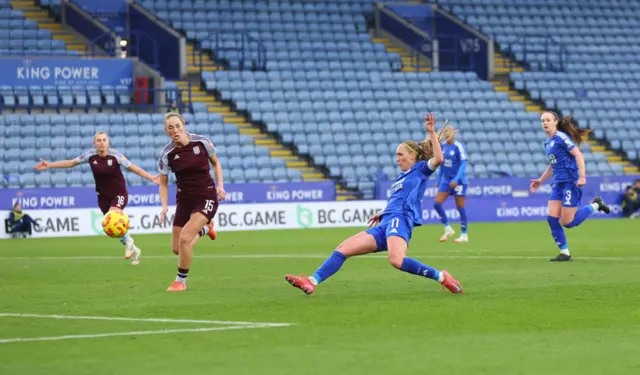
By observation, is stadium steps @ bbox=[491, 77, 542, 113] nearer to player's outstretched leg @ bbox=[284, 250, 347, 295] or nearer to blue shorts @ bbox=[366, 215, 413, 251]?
blue shorts @ bbox=[366, 215, 413, 251]

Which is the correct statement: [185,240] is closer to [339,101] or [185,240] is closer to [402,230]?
[402,230]

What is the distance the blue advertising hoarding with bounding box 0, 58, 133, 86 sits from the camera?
3869 centimetres

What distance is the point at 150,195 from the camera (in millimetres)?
35500

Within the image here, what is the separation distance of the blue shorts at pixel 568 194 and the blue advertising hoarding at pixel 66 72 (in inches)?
880

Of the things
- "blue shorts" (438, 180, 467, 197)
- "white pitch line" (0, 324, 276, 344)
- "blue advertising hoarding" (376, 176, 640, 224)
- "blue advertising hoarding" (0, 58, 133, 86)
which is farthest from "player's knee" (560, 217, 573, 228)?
"blue advertising hoarding" (0, 58, 133, 86)

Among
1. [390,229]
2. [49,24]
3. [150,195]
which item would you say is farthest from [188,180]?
[49,24]

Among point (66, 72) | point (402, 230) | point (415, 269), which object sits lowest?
point (415, 269)

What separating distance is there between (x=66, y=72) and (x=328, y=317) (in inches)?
1121

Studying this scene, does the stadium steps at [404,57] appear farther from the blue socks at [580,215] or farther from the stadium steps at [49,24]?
the blue socks at [580,215]

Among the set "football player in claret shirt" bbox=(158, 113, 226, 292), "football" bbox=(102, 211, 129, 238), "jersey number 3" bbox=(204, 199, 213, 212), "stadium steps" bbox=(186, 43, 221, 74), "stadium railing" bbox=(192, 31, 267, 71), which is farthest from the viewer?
"stadium railing" bbox=(192, 31, 267, 71)

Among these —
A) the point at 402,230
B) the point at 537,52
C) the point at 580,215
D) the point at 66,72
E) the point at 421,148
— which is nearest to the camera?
the point at 402,230

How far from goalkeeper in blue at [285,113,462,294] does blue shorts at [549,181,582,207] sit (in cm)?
587

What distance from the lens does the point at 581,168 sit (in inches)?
758

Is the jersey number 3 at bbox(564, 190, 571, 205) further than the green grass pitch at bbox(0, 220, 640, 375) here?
Yes
